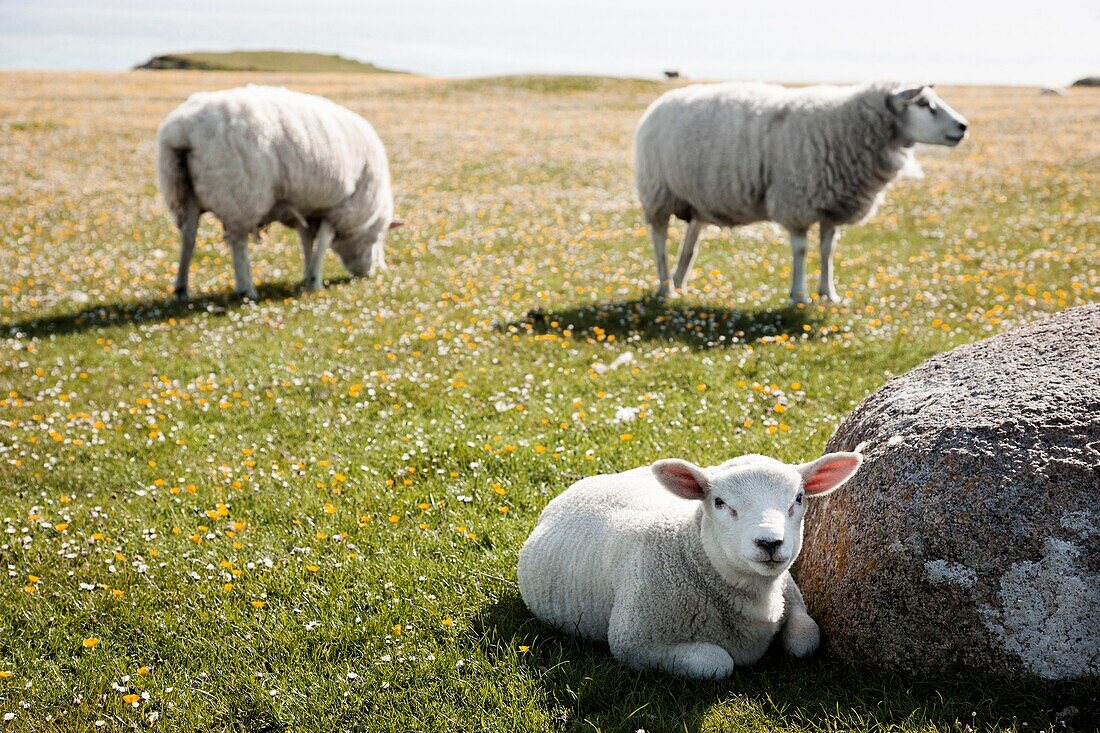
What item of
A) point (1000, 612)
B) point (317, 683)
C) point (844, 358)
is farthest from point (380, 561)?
point (844, 358)

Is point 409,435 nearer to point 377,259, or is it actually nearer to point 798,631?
point 798,631

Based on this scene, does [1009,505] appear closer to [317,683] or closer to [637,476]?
[637,476]

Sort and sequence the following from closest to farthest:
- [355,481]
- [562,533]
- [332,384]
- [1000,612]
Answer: [1000,612] → [562,533] → [355,481] → [332,384]

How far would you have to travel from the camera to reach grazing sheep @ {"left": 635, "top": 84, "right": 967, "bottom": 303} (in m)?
12.3

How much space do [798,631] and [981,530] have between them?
109cm

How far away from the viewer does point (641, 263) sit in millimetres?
Result: 16281

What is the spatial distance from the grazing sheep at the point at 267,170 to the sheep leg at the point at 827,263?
779 cm

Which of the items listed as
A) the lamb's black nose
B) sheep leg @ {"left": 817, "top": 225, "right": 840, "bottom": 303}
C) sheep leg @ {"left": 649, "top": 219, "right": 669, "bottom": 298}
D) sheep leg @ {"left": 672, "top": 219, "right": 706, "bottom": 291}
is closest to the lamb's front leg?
the lamb's black nose

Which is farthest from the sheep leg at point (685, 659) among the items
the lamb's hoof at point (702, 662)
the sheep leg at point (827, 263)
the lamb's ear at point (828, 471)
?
the sheep leg at point (827, 263)

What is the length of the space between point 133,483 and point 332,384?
2688 millimetres

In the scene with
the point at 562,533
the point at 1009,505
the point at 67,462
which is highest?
the point at 1009,505

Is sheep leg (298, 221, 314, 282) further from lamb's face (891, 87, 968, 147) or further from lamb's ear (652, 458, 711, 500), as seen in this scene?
lamb's ear (652, 458, 711, 500)

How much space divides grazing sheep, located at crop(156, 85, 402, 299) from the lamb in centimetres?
1047

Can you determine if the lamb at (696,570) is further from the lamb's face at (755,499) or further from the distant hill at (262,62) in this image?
the distant hill at (262,62)
